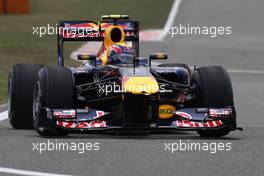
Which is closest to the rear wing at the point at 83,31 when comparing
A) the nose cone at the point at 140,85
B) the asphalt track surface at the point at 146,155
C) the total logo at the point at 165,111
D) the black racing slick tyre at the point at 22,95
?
the black racing slick tyre at the point at 22,95

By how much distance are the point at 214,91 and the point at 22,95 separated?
2484 mm

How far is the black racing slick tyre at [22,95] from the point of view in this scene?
1380cm

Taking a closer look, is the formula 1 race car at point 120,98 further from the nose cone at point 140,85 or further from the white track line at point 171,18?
the white track line at point 171,18

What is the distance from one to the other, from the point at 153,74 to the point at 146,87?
3.82ft

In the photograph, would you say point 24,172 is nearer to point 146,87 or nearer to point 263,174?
point 263,174

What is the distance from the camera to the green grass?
29558mm

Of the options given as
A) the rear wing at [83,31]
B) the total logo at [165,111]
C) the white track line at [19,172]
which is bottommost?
the white track line at [19,172]

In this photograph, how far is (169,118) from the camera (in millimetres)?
12984

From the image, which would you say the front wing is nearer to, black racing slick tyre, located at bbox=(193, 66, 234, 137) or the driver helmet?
black racing slick tyre, located at bbox=(193, 66, 234, 137)

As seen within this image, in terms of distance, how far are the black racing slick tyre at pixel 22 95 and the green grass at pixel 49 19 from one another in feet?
33.2

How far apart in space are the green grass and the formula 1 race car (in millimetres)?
10212

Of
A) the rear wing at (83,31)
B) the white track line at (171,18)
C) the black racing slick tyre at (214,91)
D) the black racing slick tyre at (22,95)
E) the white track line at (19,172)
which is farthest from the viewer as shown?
the white track line at (171,18)

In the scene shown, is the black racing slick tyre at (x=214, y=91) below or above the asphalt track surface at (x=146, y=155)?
above

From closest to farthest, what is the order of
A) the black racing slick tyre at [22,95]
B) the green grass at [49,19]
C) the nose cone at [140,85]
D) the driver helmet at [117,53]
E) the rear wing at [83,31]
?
1. the nose cone at [140,85]
2. the black racing slick tyre at [22,95]
3. the driver helmet at [117,53]
4. the rear wing at [83,31]
5. the green grass at [49,19]
